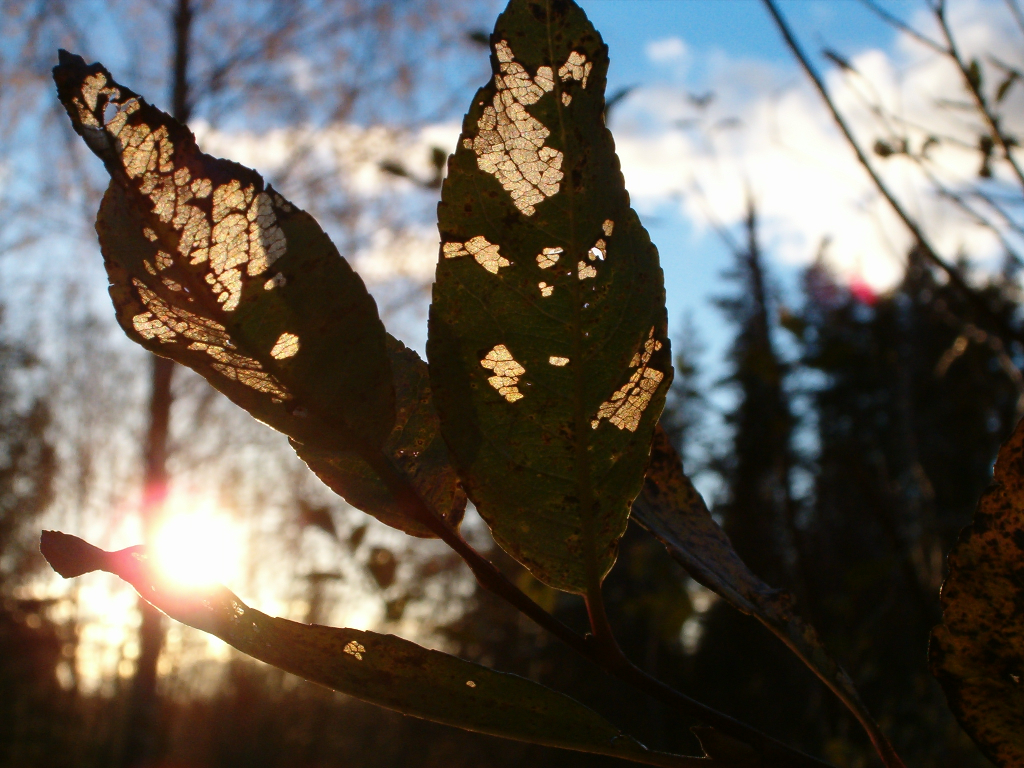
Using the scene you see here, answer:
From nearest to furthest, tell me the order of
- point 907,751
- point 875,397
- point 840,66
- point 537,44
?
point 537,44 < point 840,66 < point 907,751 < point 875,397

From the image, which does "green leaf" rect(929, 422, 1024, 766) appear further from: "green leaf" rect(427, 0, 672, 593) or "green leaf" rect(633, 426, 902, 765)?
"green leaf" rect(427, 0, 672, 593)

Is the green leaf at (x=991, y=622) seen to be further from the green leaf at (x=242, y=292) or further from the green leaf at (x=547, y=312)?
the green leaf at (x=242, y=292)

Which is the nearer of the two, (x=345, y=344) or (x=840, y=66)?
(x=345, y=344)

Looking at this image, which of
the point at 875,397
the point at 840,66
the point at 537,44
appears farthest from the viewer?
the point at 875,397

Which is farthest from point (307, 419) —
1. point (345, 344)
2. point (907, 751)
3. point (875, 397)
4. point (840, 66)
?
point (875, 397)

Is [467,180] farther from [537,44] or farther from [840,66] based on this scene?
[840,66]

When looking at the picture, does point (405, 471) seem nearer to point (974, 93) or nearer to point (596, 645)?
point (596, 645)
